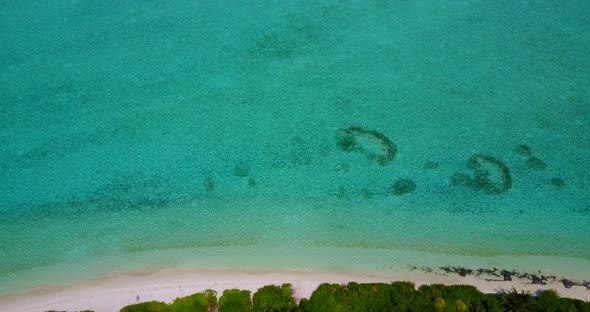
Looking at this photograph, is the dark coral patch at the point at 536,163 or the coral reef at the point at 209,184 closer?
the coral reef at the point at 209,184

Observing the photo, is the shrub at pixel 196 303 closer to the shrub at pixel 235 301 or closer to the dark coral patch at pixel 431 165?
the shrub at pixel 235 301

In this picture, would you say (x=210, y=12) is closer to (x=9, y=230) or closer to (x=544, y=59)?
(x=9, y=230)

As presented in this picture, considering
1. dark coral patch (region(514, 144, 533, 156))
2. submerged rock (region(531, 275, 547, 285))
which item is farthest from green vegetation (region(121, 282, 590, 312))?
dark coral patch (region(514, 144, 533, 156))

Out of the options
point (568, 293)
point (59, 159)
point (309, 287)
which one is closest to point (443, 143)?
point (568, 293)

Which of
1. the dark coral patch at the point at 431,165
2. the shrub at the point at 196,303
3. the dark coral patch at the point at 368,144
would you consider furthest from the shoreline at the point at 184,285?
the dark coral patch at the point at 368,144

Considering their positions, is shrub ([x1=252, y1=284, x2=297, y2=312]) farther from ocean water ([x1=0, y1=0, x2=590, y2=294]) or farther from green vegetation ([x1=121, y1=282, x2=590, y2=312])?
ocean water ([x1=0, y1=0, x2=590, y2=294])

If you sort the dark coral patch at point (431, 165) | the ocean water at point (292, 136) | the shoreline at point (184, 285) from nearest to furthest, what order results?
the shoreline at point (184, 285), the ocean water at point (292, 136), the dark coral patch at point (431, 165)
